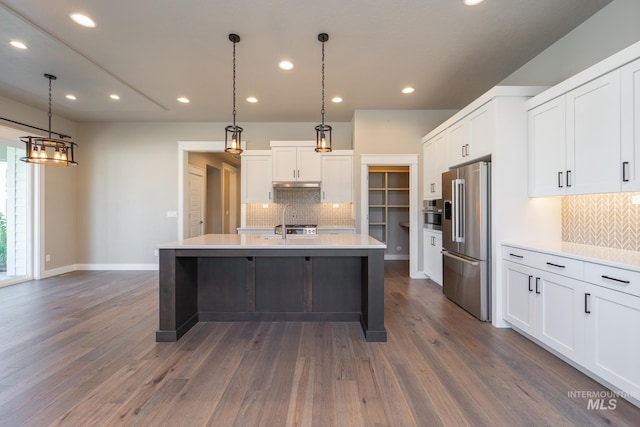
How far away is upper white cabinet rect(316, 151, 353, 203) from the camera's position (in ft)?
17.4

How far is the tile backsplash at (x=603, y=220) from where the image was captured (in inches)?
90.5

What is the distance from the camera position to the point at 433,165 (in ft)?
15.1

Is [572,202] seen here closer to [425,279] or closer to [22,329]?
[425,279]

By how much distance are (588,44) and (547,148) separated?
1068 mm

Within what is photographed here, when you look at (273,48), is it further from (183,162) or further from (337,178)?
(183,162)

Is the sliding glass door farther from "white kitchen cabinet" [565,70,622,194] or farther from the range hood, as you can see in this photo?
"white kitchen cabinet" [565,70,622,194]

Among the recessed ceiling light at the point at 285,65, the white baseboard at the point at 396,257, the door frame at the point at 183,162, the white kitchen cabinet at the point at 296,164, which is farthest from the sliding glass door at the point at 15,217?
the white baseboard at the point at 396,257

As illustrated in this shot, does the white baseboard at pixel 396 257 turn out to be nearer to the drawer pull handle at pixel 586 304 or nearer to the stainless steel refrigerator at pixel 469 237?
the stainless steel refrigerator at pixel 469 237

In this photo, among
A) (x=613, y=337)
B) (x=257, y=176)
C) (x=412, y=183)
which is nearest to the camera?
(x=613, y=337)

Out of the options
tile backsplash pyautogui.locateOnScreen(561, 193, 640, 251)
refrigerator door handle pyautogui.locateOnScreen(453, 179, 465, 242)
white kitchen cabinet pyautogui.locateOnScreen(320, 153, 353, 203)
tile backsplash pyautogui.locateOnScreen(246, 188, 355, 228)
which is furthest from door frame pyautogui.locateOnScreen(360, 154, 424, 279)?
tile backsplash pyautogui.locateOnScreen(561, 193, 640, 251)

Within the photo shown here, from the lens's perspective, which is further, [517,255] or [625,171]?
[517,255]

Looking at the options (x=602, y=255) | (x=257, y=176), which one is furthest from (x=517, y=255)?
(x=257, y=176)

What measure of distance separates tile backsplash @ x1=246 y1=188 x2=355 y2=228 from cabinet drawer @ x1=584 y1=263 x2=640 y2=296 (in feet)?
13.0

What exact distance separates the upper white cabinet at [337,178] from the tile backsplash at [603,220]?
10.3 ft
